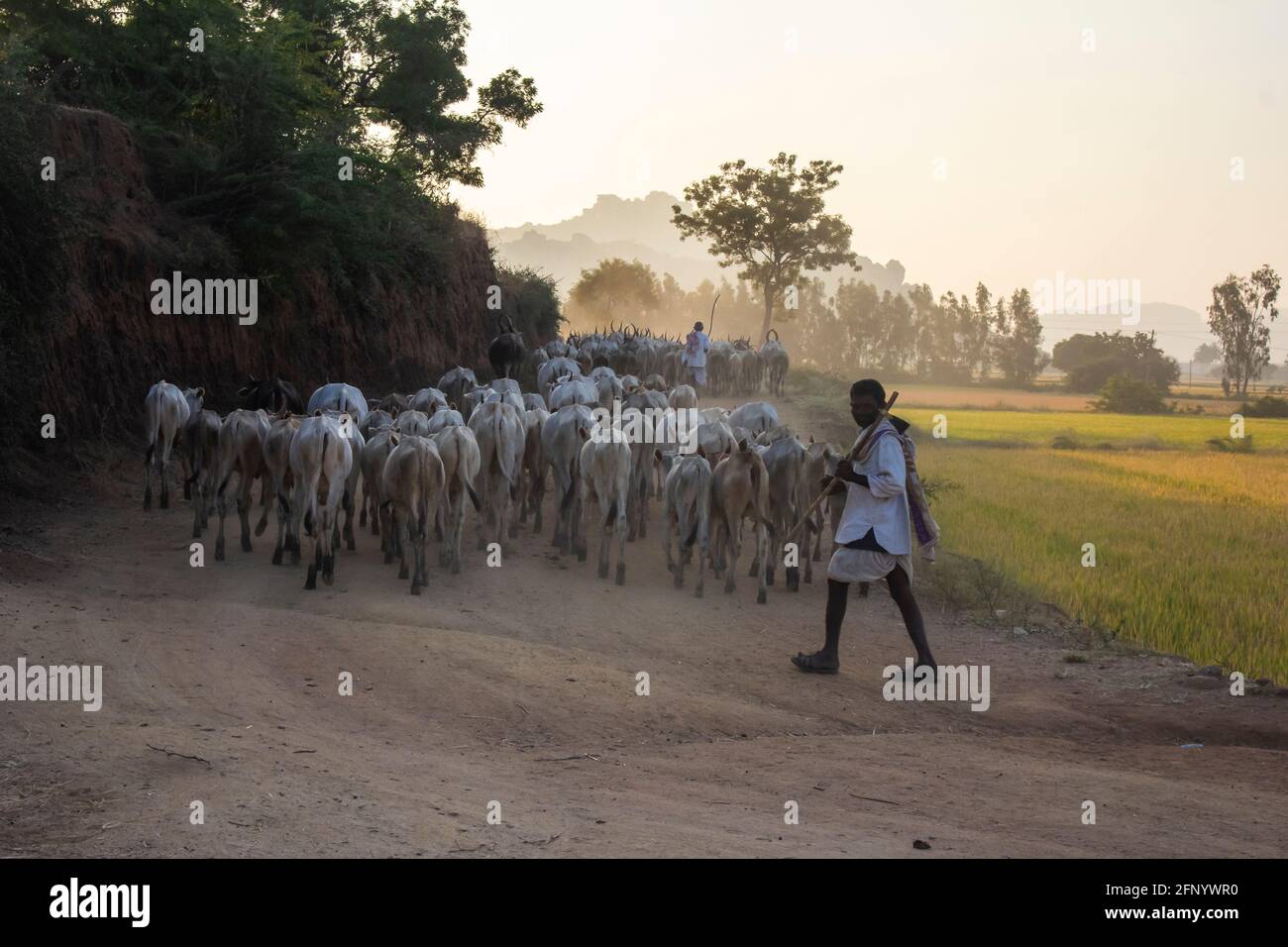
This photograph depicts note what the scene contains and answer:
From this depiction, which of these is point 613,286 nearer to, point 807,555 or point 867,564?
point 807,555

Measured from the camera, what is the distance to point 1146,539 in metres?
17.5

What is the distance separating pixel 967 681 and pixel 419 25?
30.0 meters

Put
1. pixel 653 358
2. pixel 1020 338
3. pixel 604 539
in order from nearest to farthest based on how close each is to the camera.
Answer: pixel 604 539 < pixel 653 358 < pixel 1020 338

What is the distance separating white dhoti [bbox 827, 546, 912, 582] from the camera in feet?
28.5

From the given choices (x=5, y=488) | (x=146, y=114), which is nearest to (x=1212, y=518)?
(x=5, y=488)

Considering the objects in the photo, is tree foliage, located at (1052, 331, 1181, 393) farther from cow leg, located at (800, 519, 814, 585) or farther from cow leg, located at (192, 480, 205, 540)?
cow leg, located at (192, 480, 205, 540)

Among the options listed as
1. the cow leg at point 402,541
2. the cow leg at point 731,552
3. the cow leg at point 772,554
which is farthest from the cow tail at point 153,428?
the cow leg at point 772,554

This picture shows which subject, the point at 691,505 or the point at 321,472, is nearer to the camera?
the point at 321,472

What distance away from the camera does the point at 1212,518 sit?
65.2 feet

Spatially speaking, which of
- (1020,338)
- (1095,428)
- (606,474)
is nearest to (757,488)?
(606,474)

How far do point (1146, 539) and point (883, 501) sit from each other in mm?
10566

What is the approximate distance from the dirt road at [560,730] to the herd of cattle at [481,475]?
584mm

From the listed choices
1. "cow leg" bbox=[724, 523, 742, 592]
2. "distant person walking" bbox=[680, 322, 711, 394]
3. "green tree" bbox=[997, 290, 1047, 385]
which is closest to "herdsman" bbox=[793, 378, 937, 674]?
"cow leg" bbox=[724, 523, 742, 592]

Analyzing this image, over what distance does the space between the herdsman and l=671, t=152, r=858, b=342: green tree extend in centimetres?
4617
